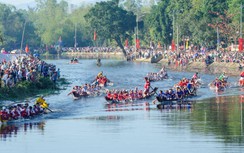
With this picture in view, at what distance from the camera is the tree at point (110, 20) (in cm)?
16612

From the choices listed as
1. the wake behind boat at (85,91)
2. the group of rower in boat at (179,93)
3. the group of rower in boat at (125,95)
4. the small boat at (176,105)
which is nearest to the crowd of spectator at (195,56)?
the group of rower in boat at (179,93)

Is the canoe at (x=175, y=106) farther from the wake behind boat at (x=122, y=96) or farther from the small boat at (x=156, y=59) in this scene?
the small boat at (x=156, y=59)

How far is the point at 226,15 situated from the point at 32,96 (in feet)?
231

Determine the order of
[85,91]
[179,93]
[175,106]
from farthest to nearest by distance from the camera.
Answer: [85,91] → [179,93] → [175,106]

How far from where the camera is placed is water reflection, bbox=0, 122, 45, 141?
47.8 metres

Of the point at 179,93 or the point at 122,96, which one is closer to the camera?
the point at 122,96

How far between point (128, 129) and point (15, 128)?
701 cm

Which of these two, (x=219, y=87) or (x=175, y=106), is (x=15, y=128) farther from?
(x=219, y=87)

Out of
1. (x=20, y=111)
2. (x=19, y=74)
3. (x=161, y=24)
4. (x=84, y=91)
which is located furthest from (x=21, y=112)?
(x=161, y=24)

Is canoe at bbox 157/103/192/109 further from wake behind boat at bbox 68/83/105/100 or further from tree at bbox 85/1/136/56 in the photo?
tree at bbox 85/1/136/56

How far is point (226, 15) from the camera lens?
13238cm

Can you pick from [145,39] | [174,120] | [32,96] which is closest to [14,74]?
[32,96]

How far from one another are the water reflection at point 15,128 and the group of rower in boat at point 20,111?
0.66m

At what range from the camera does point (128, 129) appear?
4978cm
